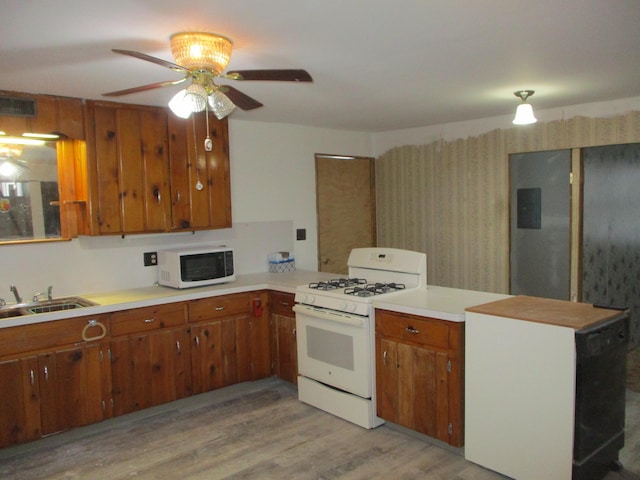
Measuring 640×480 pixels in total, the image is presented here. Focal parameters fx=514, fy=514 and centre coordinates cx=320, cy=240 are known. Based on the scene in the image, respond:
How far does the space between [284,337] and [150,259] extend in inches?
49.4

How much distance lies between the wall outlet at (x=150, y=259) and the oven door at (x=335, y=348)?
1254 millimetres

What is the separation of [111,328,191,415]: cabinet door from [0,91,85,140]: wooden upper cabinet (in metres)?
1.49

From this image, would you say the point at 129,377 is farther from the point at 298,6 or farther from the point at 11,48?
the point at 298,6

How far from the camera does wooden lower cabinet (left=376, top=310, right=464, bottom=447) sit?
291cm

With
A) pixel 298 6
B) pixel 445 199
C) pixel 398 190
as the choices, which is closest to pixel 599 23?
pixel 298 6

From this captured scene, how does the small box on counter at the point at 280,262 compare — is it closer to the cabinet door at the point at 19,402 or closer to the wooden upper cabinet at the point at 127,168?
the wooden upper cabinet at the point at 127,168

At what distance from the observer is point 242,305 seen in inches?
162

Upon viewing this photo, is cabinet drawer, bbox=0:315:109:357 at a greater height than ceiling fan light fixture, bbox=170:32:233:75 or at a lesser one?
lesser

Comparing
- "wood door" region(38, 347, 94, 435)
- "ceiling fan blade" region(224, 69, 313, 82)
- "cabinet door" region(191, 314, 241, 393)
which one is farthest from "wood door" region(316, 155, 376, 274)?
"ceiling fan blade" region(224, 69, 313, 82)

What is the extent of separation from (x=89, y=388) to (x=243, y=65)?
2288 mm

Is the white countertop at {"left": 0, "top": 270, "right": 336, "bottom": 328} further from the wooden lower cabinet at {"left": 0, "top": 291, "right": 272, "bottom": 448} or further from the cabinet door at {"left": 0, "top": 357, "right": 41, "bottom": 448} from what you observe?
the cabinet door at {"left": 0, "top": 357, "right": 41, "bottom": 448}

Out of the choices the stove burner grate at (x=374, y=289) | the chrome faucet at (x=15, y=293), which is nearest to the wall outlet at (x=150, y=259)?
the chrome faucet at (x=15, y=293)

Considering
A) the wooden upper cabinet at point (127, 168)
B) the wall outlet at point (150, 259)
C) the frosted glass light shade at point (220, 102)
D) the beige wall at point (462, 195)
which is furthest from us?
the beige wall at point (462, 195)

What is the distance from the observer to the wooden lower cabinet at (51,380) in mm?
3084
